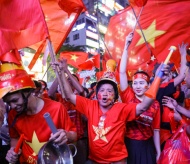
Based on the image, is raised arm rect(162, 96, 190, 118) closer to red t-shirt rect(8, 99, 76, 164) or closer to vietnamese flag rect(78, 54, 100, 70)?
red t-shirt rect(8, 99, 76, 164)

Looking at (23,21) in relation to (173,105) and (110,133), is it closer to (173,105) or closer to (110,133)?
(110,133)

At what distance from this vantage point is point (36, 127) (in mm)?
2771

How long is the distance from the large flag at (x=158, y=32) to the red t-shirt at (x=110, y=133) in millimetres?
2033

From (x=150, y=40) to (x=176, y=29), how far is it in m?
0.57

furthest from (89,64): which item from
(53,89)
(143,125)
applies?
(143,125)

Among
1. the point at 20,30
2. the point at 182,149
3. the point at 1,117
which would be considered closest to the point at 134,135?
the point at 182,149

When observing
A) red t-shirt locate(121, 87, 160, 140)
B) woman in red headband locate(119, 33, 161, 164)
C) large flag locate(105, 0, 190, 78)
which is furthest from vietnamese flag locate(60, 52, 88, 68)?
red t-shirt locate(121, 87, 160, 140)

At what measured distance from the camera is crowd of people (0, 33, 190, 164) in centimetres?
261

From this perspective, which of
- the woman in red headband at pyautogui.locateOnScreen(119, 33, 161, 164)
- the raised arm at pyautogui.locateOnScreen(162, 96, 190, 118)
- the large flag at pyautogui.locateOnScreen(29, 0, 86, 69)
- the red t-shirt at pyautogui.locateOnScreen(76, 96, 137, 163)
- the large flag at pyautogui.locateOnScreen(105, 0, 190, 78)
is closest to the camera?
the red t-shirt at pyautogui.locateOnScreen(76, 96, 137, 163)

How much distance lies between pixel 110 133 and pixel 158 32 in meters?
2.89

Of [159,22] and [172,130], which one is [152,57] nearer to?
[159,22]

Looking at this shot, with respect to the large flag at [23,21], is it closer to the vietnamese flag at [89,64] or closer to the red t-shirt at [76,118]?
the red t-shirt at [76,118]

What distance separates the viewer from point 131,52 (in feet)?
18.4

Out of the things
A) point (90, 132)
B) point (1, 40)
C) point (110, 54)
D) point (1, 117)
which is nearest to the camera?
point (1, 117)
